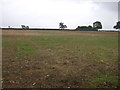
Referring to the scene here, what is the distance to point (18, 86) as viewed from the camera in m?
5.75

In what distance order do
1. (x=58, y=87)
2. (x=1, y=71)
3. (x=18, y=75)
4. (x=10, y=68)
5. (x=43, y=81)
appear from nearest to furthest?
(x=58, y=87), (x=43, y=81), (x=18, y=75), (x=1, y=71), (x=10, y=68)

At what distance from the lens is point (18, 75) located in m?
6.97

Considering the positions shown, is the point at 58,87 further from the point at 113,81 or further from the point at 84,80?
the point at 113,81

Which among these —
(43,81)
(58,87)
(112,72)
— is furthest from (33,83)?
(112,72)

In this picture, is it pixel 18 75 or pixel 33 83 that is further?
pixel 18 75

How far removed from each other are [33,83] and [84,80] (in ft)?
6.44

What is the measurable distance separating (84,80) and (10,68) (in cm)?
373

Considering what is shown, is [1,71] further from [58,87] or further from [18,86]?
[58,87]

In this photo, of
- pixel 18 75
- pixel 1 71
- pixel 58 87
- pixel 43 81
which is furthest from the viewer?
pixel 1 71

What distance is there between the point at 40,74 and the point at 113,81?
3.01m

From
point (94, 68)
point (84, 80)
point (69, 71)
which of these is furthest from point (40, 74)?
point (94, 68)

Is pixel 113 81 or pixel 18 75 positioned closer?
pixel 113 81

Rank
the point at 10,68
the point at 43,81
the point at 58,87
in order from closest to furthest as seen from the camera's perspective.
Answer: the point at 58,87 → the point at 43,81 → the point at 10,68

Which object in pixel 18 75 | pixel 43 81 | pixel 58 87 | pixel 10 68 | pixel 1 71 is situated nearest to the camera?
pixel 58 87
